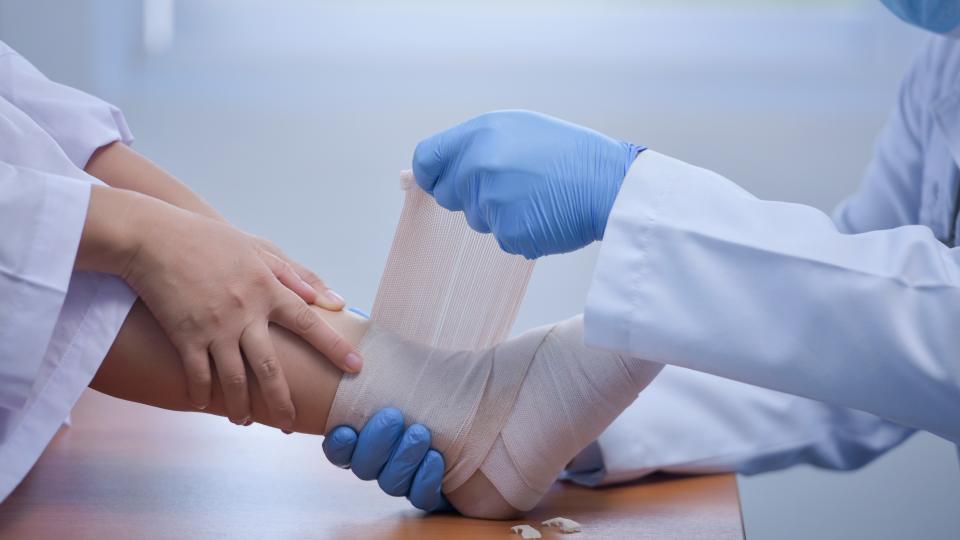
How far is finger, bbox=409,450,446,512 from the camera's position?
845 millimetres

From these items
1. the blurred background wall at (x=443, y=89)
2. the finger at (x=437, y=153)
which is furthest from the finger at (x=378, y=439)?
the blurred background wall at (x=443, y=89)

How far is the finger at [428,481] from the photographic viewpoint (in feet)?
2.77

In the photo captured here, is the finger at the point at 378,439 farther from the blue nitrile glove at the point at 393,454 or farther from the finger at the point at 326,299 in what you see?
the finger at the point at 326,299

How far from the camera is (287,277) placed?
897 mm

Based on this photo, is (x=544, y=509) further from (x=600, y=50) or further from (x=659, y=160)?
(x=600, y=50)

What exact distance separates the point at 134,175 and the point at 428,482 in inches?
18.4

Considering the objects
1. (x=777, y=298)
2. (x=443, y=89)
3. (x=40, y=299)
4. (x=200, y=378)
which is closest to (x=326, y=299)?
(x=200, y=378)

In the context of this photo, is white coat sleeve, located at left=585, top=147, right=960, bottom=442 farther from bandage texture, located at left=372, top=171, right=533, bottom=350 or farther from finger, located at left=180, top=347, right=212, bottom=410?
finger, located at left=180, top=347, right=212, bottom=410

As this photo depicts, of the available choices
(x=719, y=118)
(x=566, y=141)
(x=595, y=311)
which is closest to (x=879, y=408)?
(x=595, y=311)

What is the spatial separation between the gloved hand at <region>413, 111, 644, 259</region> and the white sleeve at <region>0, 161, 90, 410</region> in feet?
1.00

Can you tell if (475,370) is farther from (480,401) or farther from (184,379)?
(184,379)

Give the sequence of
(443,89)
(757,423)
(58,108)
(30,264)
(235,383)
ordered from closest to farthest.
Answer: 1. (30,264)
2. (235,383)
3. (58,108)
4. (757,423)
5. (443,89)

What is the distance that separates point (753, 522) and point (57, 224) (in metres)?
1.21

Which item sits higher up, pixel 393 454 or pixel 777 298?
pixel 777 298
